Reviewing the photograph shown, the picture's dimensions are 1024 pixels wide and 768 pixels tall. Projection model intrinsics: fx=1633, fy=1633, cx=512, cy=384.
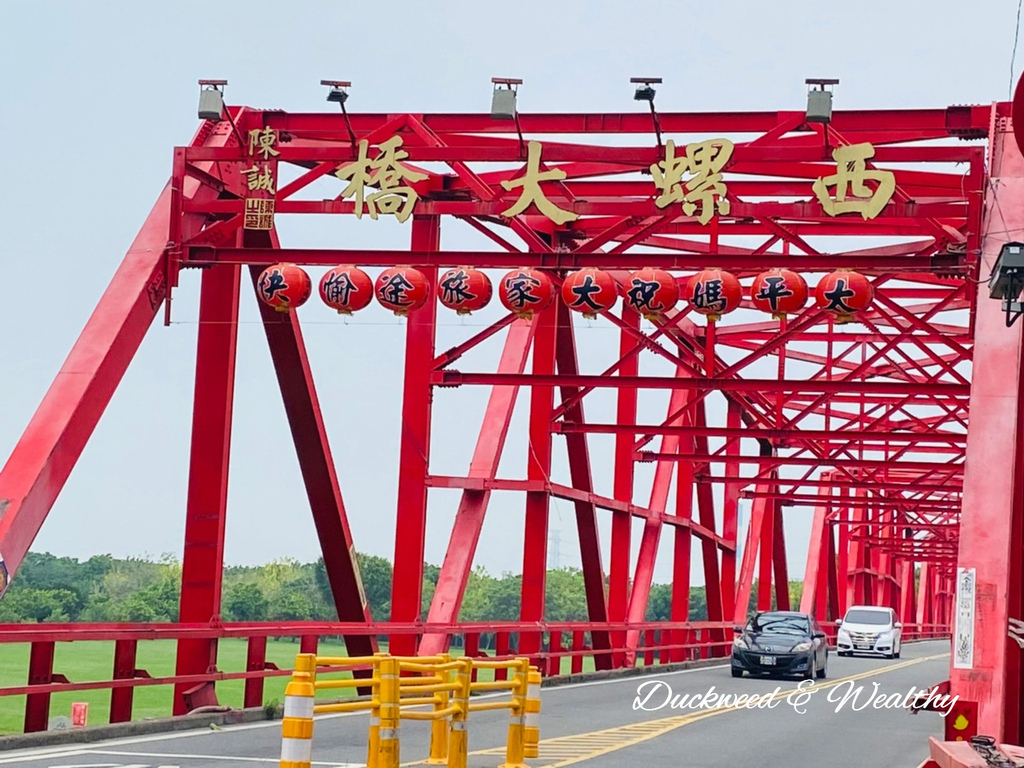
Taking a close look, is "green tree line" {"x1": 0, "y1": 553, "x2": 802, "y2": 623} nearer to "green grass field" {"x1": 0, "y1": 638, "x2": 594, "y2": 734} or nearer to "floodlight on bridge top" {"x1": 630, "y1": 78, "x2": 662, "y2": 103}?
"green grass field" {"x1": 0, "y1": 638, "x2": 594, "y2": 734}

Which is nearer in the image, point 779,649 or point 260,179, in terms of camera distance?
point 260,179

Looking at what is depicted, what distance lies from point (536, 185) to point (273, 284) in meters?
3.60

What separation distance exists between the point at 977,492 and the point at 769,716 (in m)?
7.29

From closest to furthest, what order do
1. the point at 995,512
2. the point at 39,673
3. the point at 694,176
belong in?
the point at 39,673 < the point at 995,512 < the point at 694,176

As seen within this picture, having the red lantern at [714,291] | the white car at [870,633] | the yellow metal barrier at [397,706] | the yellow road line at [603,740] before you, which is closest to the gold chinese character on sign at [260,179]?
the red lantern at [714,291]

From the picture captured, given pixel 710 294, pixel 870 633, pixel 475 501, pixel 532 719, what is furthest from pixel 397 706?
pixel 870 633

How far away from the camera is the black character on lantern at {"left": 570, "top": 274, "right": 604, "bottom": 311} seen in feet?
68.2

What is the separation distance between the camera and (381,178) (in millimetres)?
21234

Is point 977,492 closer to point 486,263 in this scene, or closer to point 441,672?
point 441,672

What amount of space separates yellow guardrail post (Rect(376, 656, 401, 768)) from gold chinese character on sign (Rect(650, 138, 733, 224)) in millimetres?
10554

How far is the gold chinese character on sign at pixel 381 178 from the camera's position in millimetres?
21188

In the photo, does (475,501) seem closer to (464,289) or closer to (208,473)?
(464,289)

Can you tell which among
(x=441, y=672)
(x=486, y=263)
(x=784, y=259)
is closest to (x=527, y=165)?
(x=486, y=263)

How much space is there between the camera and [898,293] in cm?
3234
